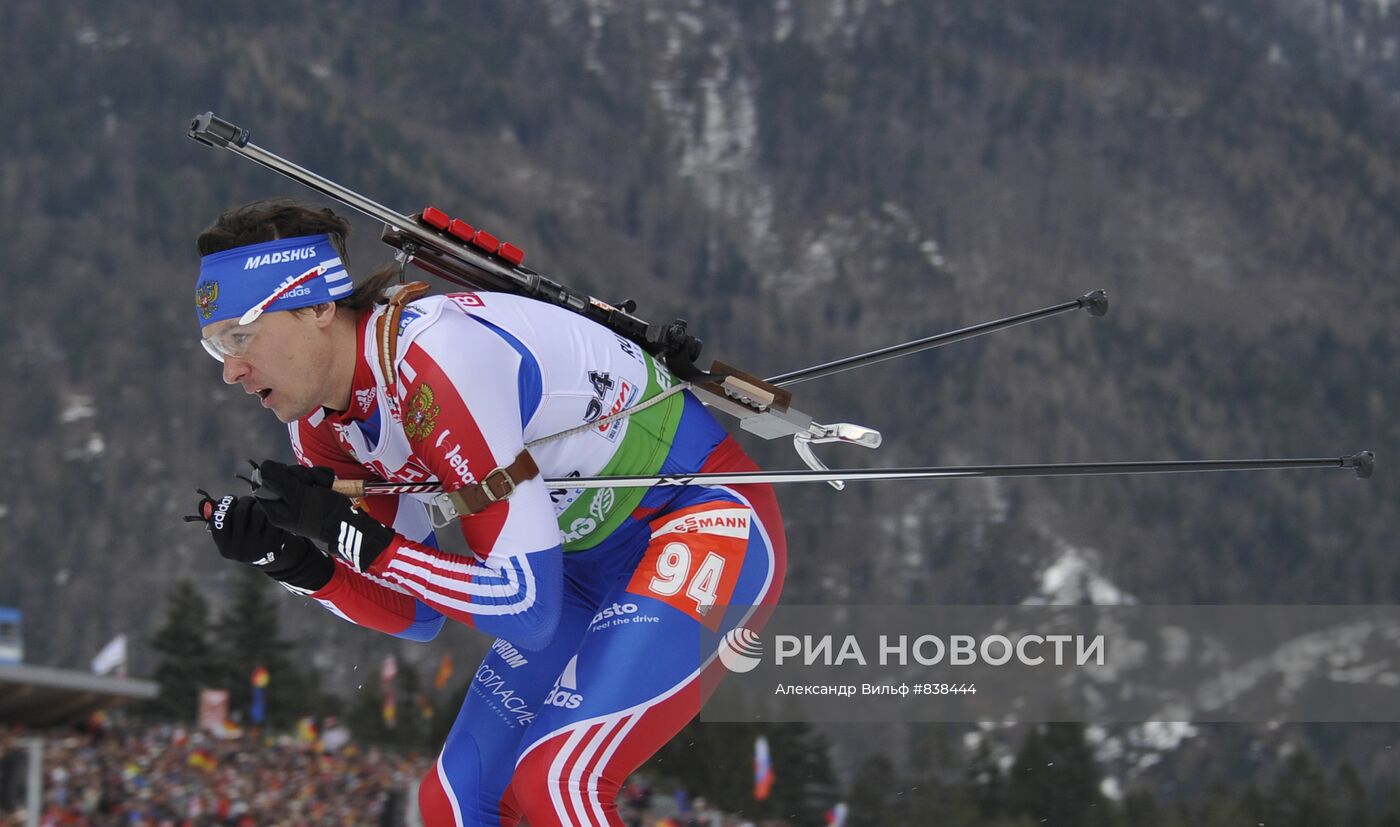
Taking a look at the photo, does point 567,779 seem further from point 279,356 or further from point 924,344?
point 924,344

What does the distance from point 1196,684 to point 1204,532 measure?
123 m

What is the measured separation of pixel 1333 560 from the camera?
123m

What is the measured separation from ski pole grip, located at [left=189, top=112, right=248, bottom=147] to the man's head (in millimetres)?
167

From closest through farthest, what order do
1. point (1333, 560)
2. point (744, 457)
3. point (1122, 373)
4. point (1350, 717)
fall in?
point (744, 457) → point (1350, 717) → point (1333, 560) → point (1122, 373)

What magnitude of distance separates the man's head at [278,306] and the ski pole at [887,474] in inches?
11.8

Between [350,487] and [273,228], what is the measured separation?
0.69 m

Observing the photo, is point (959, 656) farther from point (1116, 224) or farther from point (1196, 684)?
point (1116, 224)

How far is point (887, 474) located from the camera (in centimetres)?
454

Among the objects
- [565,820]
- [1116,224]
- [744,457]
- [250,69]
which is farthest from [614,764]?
[250,69]

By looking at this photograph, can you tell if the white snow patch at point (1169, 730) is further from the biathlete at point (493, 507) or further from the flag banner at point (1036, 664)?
the biathlete at point (493, 507)

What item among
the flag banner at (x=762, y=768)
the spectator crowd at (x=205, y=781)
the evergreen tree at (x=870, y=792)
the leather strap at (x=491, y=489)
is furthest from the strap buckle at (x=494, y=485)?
the flag banner at (x=762, y=768)

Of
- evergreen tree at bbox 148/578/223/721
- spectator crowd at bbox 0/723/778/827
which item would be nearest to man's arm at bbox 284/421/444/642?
spectator crowd at bbox 0/723/778/827

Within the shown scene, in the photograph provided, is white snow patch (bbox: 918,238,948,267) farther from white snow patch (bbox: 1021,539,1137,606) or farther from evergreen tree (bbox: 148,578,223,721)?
evergreen tree (bbox: 148,578,223,721)

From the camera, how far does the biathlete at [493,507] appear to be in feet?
13.3
